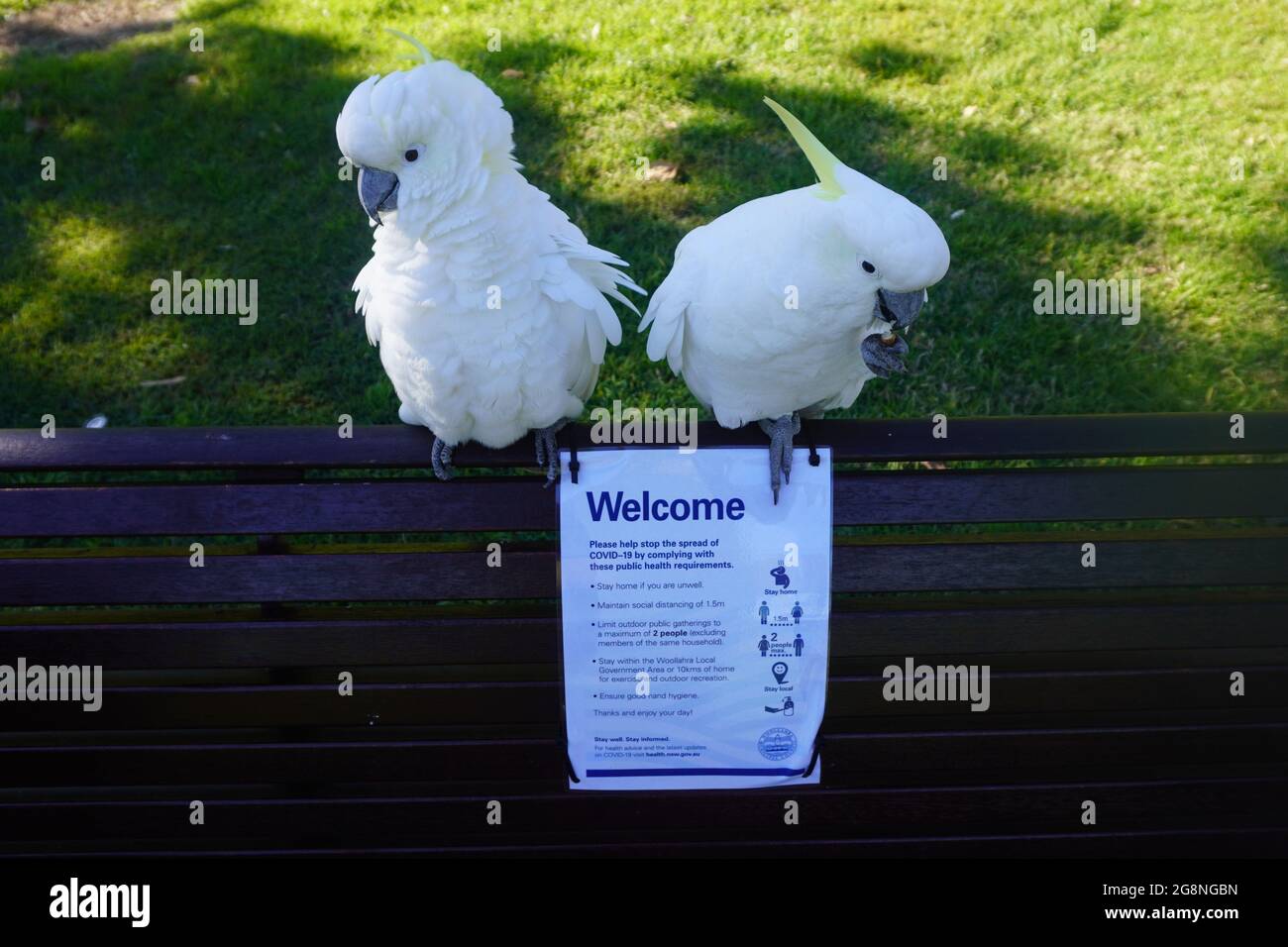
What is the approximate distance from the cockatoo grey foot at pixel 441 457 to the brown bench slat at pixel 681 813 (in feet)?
1.96

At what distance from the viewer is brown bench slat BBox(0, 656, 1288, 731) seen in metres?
1.81

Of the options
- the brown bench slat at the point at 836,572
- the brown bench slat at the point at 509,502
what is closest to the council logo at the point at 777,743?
the brown bench slat at the point at 836,572

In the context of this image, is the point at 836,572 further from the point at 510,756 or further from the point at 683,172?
the point at 683,172

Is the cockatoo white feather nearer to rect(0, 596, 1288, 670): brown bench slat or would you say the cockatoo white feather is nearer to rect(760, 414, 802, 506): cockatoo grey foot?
rect(760, 414, 802, 506): cockatoo grey foot

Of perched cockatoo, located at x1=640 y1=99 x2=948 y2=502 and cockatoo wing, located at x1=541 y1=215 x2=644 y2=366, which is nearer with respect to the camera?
perched cockatoo, located at x1=640 y1=99 x2=948 y2=502

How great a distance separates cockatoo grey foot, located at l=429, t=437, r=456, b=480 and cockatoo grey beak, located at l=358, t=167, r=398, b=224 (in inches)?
16.6

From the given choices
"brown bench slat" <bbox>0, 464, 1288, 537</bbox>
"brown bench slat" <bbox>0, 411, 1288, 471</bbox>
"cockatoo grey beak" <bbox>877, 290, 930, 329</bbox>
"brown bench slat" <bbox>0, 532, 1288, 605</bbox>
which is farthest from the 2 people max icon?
"cockatoo grey beak" <bbox>877, 290, 930, 329</bbox>

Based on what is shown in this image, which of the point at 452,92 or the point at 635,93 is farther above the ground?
the point at 635,93

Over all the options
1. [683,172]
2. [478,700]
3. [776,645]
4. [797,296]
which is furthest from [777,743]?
[683,172]

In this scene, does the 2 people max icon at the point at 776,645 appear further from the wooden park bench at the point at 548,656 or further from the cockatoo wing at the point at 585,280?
the cockatoo wing at the point at 585,280

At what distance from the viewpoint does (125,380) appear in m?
3.34

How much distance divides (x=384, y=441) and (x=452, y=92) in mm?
604
